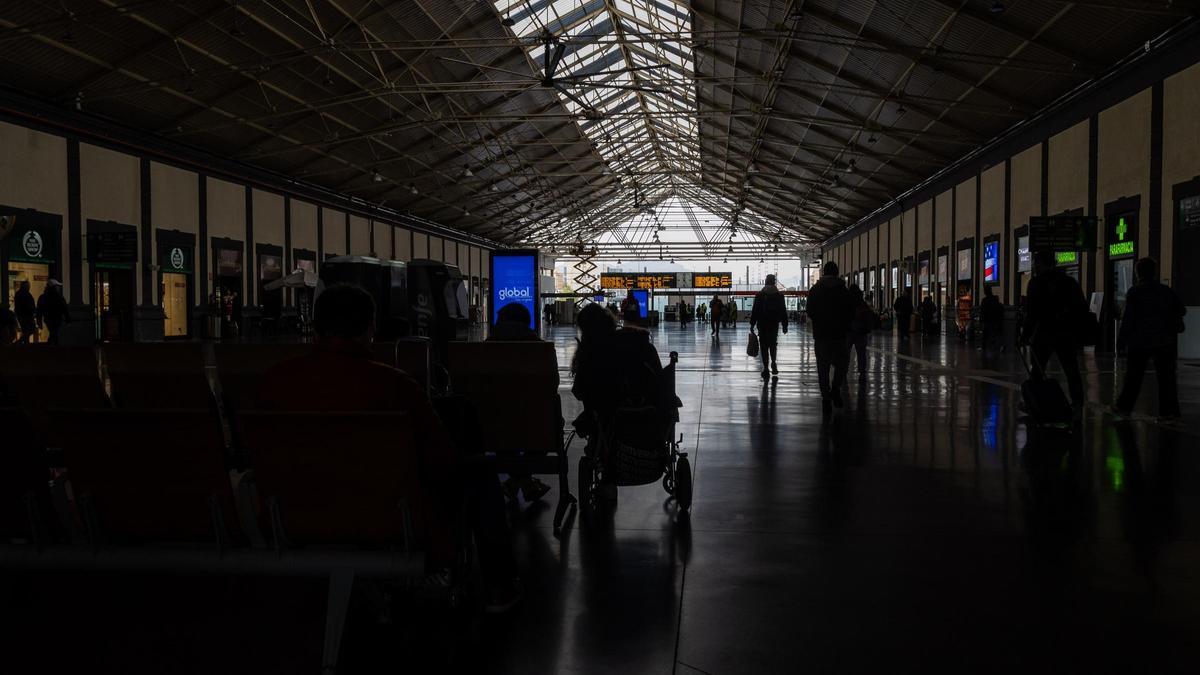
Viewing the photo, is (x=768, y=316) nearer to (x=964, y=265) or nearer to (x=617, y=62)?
(x=964, y=265)

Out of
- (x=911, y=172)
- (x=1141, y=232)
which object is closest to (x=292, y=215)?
(x=911, y=172)

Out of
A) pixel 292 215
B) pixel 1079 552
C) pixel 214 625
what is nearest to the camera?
pixel 214 625

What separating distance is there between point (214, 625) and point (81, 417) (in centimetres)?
97

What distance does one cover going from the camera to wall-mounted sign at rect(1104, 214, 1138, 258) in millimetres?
19125

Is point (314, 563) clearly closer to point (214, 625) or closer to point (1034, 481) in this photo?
point (214, 625)

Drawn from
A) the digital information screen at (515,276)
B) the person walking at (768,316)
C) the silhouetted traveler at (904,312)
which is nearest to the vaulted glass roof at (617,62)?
the digital information screen at (515,276)

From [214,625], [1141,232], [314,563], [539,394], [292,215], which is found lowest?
[214,625]

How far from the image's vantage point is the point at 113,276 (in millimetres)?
25359

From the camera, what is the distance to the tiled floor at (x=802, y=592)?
306 centimetres

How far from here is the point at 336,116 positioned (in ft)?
93.1

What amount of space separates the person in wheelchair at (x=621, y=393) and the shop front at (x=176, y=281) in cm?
2451

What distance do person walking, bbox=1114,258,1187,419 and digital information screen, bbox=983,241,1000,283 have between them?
19225 mm

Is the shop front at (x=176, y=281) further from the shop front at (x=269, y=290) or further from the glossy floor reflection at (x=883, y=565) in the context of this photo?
the glossy floor reflection at (x=883, y=565)

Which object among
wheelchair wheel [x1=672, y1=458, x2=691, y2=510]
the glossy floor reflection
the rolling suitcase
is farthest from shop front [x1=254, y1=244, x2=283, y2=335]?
wheelchair wheel [x1=672, y1=458, x2=691, y2=510]
